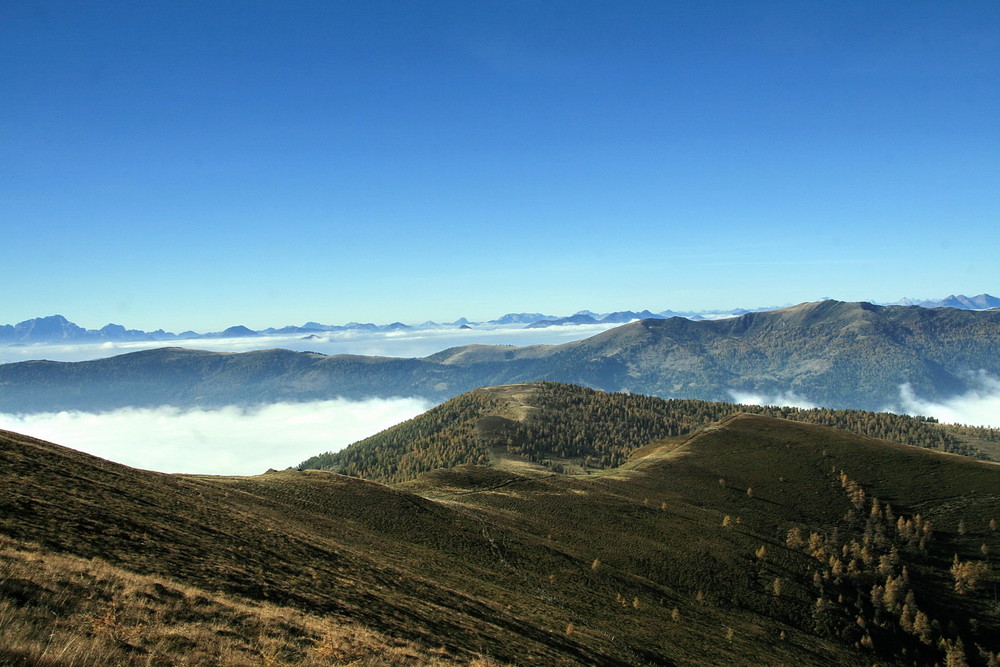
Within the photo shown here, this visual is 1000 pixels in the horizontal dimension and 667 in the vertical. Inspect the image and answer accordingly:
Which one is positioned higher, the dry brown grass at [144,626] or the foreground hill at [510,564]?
the dry brown grass at [144,626]

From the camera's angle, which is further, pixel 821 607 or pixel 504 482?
pixel 504 482

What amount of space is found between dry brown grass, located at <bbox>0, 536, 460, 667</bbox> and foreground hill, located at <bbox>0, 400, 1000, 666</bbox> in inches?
5.4

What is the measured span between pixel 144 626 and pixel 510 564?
51514 millimetres

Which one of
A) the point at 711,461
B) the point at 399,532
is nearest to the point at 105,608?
the point at 399,532

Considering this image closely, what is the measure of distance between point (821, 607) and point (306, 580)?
89.1m

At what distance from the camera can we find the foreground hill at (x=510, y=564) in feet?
67.1

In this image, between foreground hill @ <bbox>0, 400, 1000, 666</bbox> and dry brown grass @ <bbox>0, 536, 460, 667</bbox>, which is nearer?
dry brown grass @ <bbox>0, 536, 460, 667</bbox>

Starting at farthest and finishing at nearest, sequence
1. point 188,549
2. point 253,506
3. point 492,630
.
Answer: point 253,506 < point 492,630 < point 188,549

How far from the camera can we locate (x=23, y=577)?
17969mm

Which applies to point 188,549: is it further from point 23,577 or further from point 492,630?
point 492,630

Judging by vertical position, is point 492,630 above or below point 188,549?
below

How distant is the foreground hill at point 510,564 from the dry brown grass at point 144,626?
0.14m

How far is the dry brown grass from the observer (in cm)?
1375

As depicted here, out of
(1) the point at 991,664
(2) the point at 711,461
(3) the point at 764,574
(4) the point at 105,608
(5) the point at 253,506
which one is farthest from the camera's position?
(2) the point at 711,461
